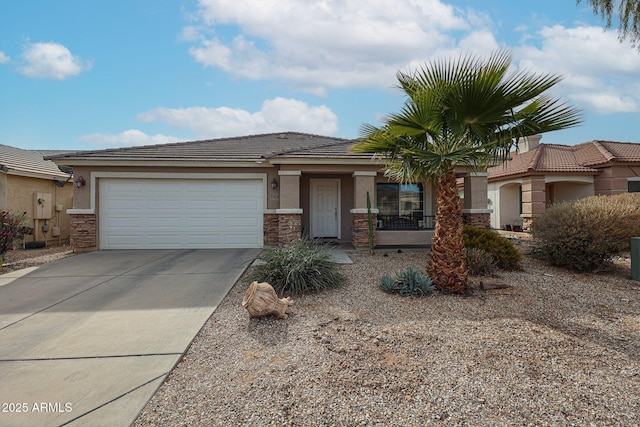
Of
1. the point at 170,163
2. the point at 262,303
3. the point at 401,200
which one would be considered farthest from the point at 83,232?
the point at 401,200

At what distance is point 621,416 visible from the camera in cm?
255

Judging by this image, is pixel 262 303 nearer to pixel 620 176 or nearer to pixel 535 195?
pixel 535 195

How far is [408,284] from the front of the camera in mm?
5656

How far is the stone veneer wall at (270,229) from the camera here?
33.6 feet

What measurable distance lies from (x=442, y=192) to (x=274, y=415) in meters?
4.52

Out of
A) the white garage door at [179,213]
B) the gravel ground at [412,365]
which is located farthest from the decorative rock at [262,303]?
the white garage door at [179,213]

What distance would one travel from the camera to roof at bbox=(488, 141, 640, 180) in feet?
47.7

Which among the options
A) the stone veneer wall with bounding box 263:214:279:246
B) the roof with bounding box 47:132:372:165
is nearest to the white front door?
the roof with bounding box 47:132:372:165

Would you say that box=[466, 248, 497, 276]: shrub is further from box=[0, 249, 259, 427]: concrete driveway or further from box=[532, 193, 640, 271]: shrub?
box=[0, 249, 259, 427]: concrete driveway

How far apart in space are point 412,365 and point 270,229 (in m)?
7.53

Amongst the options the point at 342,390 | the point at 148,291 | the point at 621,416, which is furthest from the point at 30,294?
the point at 621,416

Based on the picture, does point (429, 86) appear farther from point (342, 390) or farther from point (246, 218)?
point (246, 218)

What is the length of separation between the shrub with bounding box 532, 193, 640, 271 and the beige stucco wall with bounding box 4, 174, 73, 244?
56.0 ft

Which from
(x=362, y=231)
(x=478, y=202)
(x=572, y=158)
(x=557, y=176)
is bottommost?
(x=362, y=231)
